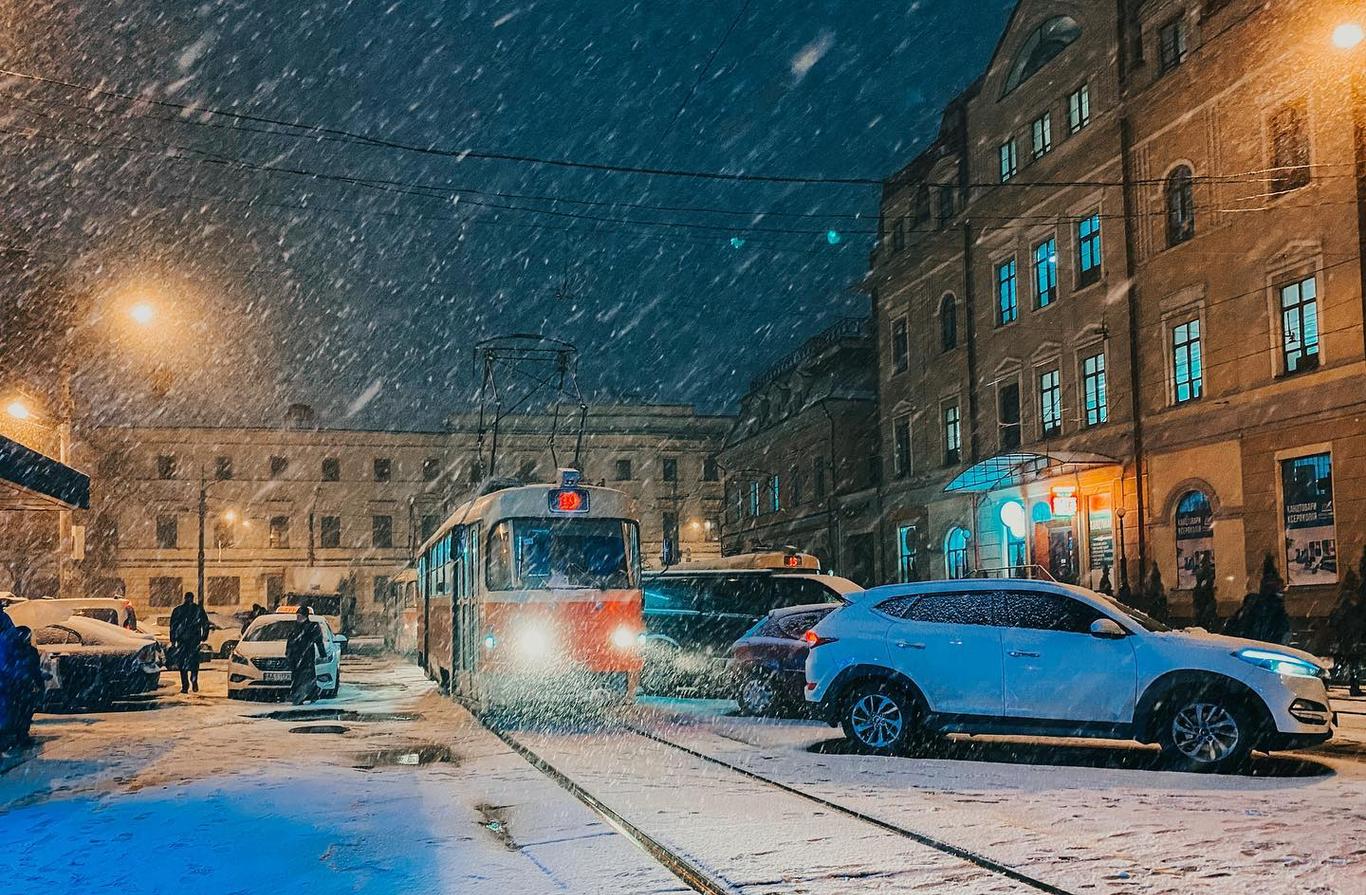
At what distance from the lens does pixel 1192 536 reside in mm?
26469

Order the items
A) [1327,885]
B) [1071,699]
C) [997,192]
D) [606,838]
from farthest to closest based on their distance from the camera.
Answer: [997,192] < [1071,699] < [606,838] < [1327,885]

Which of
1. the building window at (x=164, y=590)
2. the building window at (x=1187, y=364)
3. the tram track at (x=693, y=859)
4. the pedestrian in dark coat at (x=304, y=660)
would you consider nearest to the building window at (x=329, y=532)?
the building window at (x=164, y=590)

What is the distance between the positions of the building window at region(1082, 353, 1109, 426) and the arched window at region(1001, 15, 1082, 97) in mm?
7852

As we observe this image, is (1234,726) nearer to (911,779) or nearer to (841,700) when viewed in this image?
(911,779)

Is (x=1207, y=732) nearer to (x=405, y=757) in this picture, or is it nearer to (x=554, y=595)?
(x=405, y=757)

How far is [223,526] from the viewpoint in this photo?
8188 centimetres

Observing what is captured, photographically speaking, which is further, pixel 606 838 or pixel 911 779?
pixel 911 779

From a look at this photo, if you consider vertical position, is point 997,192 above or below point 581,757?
above

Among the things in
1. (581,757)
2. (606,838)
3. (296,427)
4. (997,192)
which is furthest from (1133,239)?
(296,427)

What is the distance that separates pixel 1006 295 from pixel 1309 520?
529 inches

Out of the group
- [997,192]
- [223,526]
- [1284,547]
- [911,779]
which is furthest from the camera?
[223,526]

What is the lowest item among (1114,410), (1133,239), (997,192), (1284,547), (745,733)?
(745,733)

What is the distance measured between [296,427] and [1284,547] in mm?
69937

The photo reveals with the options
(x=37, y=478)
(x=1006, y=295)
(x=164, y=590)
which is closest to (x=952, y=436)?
(x=1006, y=295)
